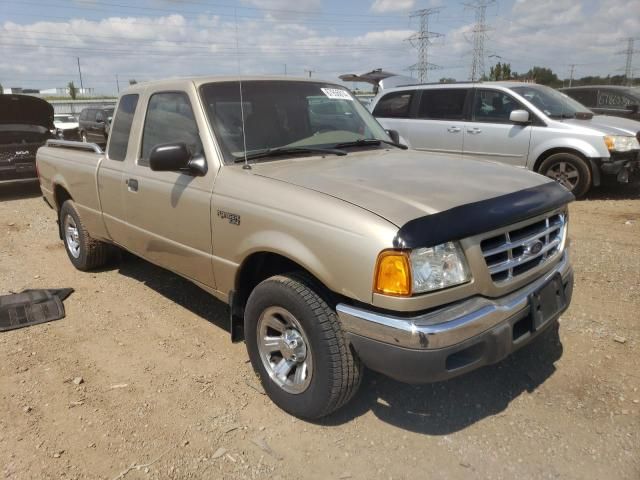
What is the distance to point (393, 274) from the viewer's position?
2.38 m

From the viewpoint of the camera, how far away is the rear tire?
5.38 meters

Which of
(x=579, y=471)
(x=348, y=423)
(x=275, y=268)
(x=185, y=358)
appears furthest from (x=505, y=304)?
(x=185, y=358)

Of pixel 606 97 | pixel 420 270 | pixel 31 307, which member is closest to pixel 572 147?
pixel 606 97

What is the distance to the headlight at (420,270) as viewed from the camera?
2.36 meters

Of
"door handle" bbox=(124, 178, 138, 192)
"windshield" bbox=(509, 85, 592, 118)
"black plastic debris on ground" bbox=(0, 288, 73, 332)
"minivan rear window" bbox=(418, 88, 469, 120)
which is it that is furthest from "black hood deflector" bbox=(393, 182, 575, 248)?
"minivan rear window" bbox=(418, 88, 469, 120)

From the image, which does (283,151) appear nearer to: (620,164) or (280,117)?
(280,117)

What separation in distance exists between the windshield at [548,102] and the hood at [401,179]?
5.66 metres

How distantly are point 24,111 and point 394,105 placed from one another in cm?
740

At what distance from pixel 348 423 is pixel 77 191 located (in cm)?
368

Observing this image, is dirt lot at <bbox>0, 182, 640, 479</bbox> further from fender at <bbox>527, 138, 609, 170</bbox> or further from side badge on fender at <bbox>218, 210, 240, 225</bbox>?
fender at <bbox>527, 138, 609, 170</bbox>

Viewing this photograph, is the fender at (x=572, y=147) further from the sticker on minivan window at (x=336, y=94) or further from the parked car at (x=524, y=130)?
the sticker on minivan window at (x=336, y=94)

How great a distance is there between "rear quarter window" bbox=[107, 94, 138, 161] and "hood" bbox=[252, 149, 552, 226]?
1649mm

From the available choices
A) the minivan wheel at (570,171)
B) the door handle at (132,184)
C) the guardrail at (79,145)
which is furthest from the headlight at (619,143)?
the guardrail at (79,145)

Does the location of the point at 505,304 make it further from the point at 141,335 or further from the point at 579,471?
the point at 141,335
